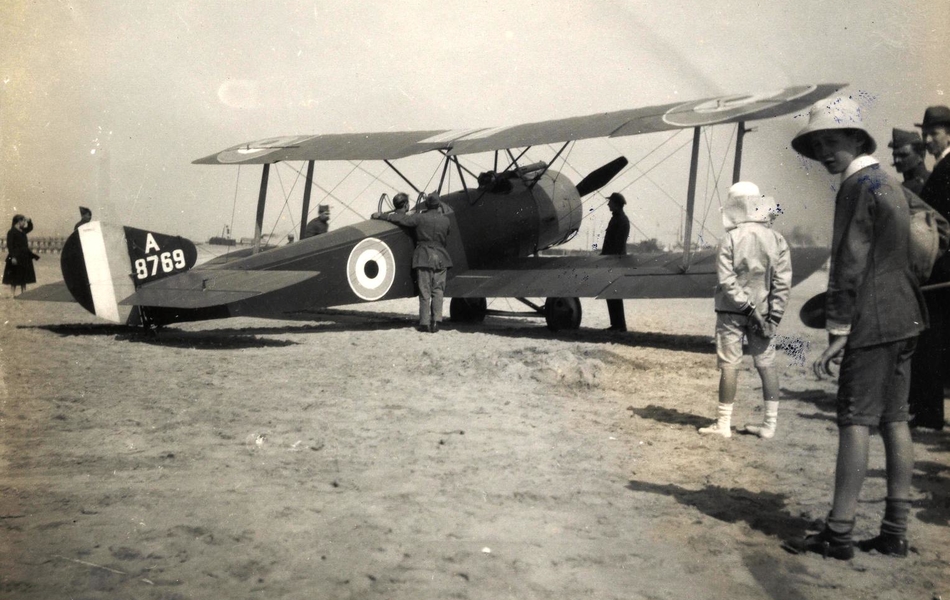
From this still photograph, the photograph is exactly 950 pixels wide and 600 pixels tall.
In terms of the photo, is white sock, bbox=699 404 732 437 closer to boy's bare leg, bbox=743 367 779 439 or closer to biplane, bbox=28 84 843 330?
boy's bare leg, bbox=743 367 779 439

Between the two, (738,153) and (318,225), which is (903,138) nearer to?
(738,153)

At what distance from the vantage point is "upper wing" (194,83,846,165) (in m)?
8.51

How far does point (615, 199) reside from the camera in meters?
10.9

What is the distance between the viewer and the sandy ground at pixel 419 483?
2545 mm

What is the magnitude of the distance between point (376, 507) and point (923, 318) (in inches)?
93.3

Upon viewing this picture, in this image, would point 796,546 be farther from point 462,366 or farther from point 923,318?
point 462,366

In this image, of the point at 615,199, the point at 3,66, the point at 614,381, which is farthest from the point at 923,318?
the point at 615,199

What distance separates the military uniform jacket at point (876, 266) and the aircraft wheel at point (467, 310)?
29.8 feet

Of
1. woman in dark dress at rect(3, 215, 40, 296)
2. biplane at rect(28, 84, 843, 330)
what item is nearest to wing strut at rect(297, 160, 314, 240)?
biplane at rect(28, 84, 843, 330)

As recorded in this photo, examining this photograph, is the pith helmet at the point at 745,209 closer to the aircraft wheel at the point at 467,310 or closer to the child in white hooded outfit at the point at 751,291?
the child in white hooded outfit at the point at 751,291

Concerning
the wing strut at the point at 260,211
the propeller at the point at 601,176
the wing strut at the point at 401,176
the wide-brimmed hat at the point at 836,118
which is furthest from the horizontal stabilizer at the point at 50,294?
the wide-brimmed hat at the point at 836,118

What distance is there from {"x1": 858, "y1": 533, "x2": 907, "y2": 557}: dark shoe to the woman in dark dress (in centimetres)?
1133

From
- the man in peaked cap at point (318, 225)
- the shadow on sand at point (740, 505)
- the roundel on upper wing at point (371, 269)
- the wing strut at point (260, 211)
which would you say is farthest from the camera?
the man in peaked cap at point (318, 225)

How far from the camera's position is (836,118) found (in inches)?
114
